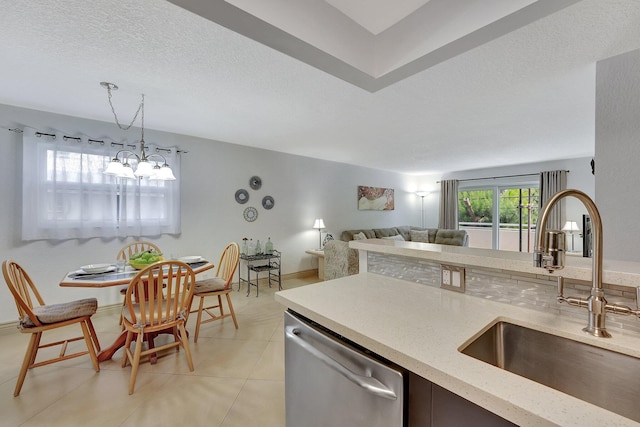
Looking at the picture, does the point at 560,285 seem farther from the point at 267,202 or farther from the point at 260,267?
the point at 267,202

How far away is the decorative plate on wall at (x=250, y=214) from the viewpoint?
4.17 meters

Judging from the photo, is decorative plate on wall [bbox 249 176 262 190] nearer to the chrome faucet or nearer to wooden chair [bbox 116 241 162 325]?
wooden chair [bbox 116 241 162 325]

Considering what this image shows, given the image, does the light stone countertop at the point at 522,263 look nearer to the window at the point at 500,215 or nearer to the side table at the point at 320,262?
the side table at the point at 320,262

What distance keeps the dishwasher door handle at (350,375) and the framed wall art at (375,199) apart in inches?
196

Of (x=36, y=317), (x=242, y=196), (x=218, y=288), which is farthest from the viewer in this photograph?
(x=242, y=196)

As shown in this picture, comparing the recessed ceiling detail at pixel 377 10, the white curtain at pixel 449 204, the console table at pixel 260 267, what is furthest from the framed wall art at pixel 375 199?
the recessed ceiling detail at pixel 377 10

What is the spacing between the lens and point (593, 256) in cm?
82

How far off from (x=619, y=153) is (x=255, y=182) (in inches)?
155

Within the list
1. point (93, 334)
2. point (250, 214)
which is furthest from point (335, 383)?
point (250, 214)

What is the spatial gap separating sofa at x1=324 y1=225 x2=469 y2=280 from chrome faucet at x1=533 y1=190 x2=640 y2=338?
264 cm

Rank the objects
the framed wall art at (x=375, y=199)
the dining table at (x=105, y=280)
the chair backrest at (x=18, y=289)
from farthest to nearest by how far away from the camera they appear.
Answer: the framed wall art at (x=375, y=199), the dining table at (x=105, y=280), the chair backrest at (x=18, y=289)

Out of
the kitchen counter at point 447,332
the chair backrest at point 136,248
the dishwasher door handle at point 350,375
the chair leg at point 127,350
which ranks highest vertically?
the kitchen counter at point 447,332

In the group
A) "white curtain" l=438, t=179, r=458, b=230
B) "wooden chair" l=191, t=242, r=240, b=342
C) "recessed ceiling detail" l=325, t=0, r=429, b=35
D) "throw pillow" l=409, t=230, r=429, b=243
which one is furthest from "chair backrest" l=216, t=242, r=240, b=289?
"white curtain" l=438, t=179, r=458, b=230

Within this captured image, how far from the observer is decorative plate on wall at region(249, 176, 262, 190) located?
166 inches
